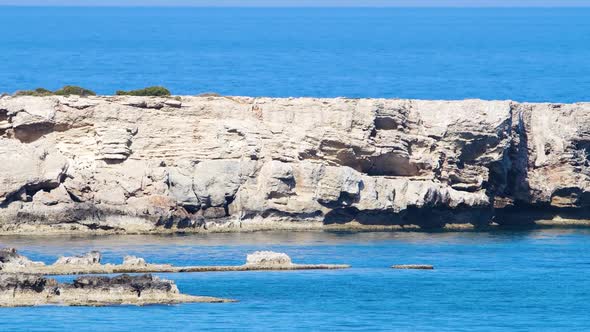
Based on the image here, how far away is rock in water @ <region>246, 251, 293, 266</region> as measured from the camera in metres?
74.9

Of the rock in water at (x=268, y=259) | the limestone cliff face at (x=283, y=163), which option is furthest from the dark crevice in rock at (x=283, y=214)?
the rock in water at (x=268, y=259)

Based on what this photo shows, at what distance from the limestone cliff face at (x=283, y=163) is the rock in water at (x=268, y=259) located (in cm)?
1162

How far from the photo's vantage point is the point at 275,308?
219 ft

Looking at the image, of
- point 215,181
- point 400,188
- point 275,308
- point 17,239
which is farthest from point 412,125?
point 275,308

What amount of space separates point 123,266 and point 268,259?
19.4ft

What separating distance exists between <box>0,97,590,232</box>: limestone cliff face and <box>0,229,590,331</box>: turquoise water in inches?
88.1

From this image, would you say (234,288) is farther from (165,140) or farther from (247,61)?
(247,61)

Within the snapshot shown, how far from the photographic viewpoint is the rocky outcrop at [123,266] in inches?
2781

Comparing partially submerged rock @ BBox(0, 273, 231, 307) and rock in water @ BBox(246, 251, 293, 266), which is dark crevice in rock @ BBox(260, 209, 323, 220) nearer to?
rock in water @ BBox(246, 251, 293, 266)

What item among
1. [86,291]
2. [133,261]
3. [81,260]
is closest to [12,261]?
[81,260]

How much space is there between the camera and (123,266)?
72125 millimetres

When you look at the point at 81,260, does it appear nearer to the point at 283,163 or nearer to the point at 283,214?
the point at 283,214

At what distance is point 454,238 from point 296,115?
1019 cm

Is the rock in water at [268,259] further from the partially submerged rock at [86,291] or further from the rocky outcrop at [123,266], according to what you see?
the partially submerged rock at [86,291]
